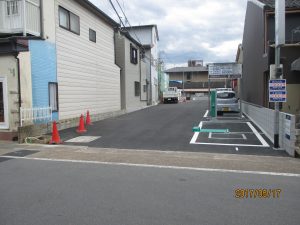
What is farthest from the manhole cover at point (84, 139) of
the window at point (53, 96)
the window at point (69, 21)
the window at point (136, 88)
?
the window at point (136, 88)

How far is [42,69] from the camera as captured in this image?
1353cm

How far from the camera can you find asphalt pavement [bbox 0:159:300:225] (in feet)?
14.9

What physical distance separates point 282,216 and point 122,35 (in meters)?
22.2

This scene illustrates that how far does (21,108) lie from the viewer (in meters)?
11.9

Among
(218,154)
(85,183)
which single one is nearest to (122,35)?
(218,154)

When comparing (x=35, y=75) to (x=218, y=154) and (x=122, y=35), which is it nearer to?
(x=218, y=154)

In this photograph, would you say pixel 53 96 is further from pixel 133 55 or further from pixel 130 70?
pixel 133 55

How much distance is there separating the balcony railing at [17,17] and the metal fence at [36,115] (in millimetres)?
3014

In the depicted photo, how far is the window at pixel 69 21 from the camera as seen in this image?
15453mm

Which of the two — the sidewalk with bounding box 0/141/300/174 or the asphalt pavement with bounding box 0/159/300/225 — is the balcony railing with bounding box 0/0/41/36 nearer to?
the sidewalk with bounding box 0/141/300/174

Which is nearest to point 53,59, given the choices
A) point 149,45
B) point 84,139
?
point 84,139

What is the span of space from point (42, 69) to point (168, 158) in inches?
299

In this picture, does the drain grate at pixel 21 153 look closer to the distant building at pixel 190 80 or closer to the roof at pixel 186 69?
the distant building at pixel 190 80

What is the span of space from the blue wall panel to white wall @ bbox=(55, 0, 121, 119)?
24.7 inches
